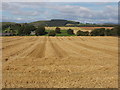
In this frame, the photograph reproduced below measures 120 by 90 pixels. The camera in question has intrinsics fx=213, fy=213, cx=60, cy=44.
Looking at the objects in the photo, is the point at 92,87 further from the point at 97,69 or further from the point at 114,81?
the point at 97,69

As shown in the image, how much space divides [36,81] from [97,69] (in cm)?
443

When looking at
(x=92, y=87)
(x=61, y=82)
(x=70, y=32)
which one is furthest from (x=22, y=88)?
(x=70, y=32)

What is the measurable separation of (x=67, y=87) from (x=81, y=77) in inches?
78.3

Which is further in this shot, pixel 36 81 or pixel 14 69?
pixel 14 69

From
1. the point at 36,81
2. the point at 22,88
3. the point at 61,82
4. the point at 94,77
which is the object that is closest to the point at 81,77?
the point at 94,77

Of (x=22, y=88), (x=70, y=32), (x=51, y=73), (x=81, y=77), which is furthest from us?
(x=70, y=32)

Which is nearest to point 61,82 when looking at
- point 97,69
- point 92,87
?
point 92,87

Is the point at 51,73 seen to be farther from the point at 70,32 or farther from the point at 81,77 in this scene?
the point at 70,32

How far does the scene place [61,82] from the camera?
29.9 feet

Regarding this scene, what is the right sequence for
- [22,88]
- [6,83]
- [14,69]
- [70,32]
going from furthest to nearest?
[70,32]
[14,69]
[6,83]
[22,88]

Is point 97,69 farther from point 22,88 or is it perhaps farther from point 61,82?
point 22,88

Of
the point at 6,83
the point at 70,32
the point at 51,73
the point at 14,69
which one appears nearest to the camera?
the point at 6,83

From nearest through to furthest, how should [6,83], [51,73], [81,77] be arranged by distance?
[6,83] < [81,77] < [51,73]

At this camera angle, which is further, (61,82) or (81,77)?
(81,77)
